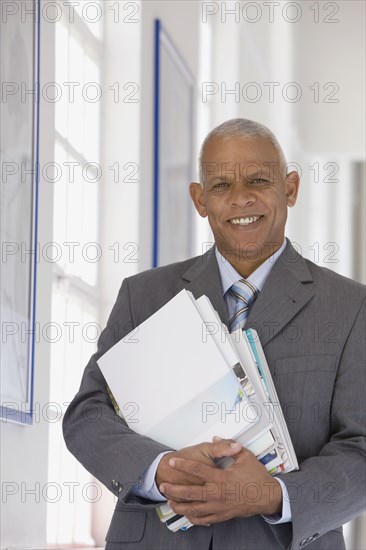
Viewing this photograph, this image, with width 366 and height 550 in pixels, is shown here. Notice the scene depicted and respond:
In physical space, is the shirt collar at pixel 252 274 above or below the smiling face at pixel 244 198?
below

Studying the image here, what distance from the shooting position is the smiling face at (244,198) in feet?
6.00

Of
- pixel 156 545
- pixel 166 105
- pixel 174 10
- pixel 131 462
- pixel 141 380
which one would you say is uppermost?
pixel 174 10

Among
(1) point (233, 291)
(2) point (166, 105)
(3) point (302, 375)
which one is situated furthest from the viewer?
(2) point (166, 105)

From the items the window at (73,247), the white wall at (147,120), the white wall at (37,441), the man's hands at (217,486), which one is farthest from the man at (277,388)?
the white wall at (147,120)

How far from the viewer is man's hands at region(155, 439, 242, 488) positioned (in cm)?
157

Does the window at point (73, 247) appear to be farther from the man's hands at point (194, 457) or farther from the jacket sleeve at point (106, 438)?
the man's hands at point (194, 457)

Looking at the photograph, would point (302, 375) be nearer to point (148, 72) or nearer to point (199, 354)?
point (199, 354)

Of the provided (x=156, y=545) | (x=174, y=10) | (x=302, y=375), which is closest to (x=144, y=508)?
(x=156, y=545)

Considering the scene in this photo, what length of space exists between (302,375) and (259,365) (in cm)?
10

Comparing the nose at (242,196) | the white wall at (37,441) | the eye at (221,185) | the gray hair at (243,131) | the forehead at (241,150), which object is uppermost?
the gray hair at (243,131)

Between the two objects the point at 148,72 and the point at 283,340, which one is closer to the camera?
the point at 283,340

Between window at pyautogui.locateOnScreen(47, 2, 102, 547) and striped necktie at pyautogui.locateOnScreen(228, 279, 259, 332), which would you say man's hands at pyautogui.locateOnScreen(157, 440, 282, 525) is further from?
window at pyautogui.locateOnScreen(47, 2, 102, 547)

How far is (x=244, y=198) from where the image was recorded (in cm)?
182

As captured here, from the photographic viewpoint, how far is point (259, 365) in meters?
1.67
